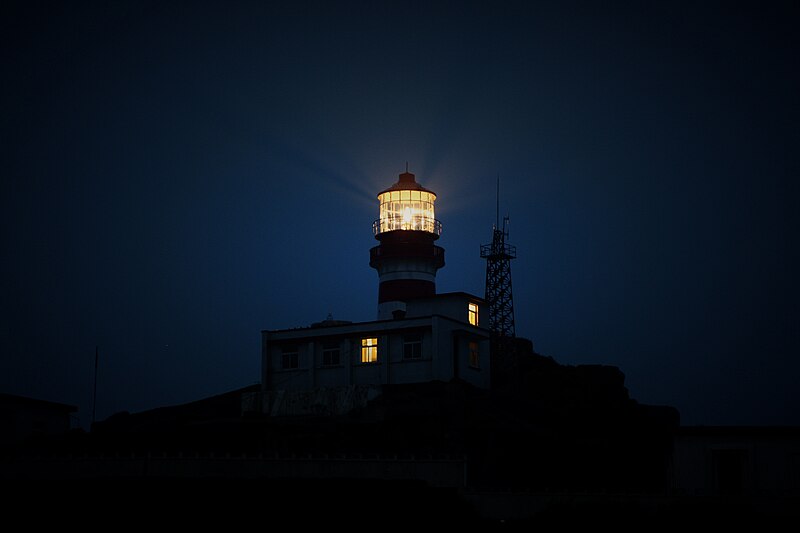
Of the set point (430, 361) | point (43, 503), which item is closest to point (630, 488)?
point (430, 361)

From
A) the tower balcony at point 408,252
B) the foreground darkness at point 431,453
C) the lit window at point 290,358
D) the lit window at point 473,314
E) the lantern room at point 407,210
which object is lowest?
the foreground darkness at point 431,453

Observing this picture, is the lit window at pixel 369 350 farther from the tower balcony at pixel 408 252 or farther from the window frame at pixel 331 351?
the tower balcony at pixel 408 252

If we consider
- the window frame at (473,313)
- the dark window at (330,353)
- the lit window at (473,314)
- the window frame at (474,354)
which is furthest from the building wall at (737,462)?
the dark window at (330,353)

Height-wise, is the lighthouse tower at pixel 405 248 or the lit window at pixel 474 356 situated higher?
the lighthouse tower at pixel 405 248

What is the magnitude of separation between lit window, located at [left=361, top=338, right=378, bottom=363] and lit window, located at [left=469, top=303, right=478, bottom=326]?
6.25 m

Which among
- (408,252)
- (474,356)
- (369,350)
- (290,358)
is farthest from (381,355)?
(408,252)

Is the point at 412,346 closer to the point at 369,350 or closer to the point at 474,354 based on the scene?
the point at 369,350

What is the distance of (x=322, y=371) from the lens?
172 feet

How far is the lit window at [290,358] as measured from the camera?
53281 mm

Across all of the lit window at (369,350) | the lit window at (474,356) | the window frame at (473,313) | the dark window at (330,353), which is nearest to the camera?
the lit window at (369,350)

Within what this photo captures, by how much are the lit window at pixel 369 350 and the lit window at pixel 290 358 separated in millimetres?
4183

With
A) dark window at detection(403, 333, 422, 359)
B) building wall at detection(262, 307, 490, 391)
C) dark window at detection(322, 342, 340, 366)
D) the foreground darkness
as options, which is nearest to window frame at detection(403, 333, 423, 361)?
dark window at detection(403, 333, 422, 359)

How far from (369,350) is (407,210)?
38.7ft

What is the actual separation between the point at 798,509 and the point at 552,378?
26117 mm
